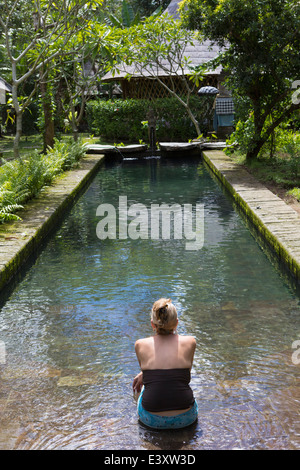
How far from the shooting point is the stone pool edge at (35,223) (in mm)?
7172

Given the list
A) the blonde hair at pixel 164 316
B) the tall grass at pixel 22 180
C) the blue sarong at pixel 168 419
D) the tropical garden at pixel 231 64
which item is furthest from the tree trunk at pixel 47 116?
the blue sarong at pixel 168 419

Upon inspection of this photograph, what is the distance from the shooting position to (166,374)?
3.70 metres

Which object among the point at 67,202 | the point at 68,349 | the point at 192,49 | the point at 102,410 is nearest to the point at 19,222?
the point at 67,202

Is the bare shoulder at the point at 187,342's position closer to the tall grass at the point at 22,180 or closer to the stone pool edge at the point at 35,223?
the stone pool edge at the point at 35,223

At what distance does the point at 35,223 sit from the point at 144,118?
1517 cm

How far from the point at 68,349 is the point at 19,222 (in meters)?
4.11

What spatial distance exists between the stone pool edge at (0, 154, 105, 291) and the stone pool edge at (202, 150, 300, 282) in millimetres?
3275

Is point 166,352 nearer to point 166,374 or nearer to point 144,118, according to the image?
point 166,374

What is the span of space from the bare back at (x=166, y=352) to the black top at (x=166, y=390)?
0.12ft

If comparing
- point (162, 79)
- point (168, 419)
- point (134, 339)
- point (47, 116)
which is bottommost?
point (134, 339)

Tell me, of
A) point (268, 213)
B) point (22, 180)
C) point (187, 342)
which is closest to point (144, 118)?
point (22, 180)

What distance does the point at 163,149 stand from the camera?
19.9 m

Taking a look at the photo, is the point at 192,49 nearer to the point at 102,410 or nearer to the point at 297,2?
the point at 297,2
